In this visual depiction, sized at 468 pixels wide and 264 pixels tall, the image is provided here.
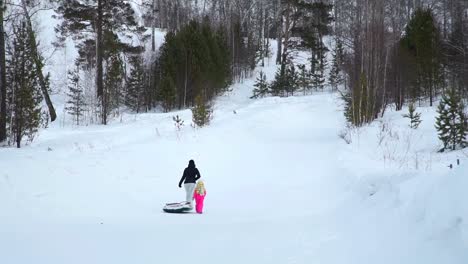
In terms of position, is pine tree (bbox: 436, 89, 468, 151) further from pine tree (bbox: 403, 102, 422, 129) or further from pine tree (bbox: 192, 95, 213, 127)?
pine tree (bbox: 192, 95, 213, 127)

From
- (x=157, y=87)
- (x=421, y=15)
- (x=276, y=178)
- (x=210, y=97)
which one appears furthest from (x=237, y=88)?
(x=276, y=178)

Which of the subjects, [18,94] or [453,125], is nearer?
[18,94]

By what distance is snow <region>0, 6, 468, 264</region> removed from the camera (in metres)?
5.32

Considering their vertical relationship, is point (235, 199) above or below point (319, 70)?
below

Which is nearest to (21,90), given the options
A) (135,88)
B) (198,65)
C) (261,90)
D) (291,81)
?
(135,88)

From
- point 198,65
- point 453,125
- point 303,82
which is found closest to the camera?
point 453,125

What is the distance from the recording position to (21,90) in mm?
13258

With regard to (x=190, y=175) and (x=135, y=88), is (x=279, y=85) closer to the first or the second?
(x=135, y=88)

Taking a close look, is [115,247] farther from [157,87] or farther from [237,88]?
[237,88]

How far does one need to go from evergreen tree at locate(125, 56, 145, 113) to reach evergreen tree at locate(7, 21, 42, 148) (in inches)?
614

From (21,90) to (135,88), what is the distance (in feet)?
55.8

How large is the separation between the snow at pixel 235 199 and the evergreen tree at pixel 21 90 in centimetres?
96

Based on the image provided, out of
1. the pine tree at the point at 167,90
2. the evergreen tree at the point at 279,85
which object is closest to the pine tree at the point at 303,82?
the evergreen tree at the point at 279,85

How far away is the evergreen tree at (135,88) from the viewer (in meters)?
29.8
